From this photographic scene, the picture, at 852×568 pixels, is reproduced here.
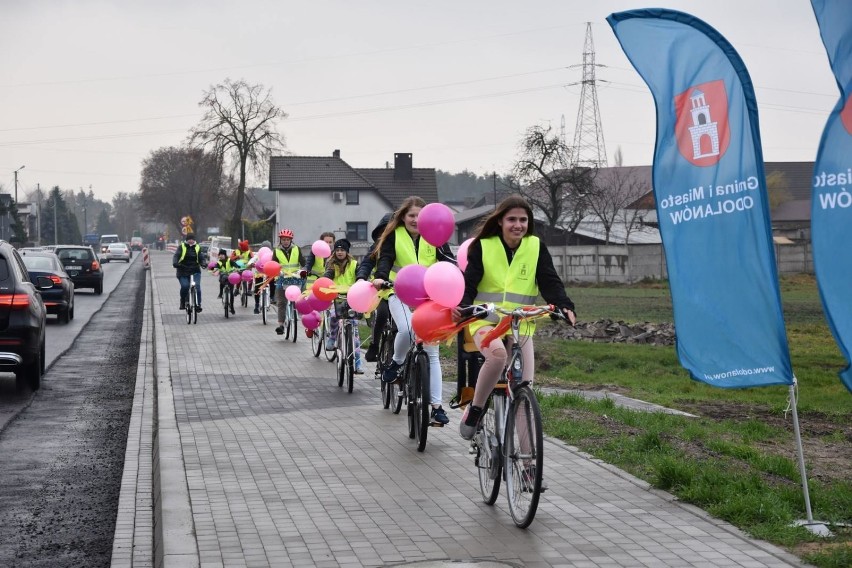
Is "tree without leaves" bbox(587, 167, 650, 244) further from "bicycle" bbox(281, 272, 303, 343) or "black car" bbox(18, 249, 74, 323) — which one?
"bicycle" bbox(281, 272, 303, 343)

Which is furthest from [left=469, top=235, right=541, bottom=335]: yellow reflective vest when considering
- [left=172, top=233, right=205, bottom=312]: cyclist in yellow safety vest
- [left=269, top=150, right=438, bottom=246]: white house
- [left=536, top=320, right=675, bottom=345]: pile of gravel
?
[left=269, top=150, right=438, bottom=246]: white house

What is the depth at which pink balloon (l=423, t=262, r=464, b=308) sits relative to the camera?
6863mm

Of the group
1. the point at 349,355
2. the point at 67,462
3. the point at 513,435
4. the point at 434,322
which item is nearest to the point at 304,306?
the point at 349,355

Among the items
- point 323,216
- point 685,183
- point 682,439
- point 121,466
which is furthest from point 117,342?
point 323,216

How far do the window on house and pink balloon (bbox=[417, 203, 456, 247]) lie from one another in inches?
3311

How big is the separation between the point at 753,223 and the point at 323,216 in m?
87.9

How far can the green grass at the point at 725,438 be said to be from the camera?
6562 millimetres

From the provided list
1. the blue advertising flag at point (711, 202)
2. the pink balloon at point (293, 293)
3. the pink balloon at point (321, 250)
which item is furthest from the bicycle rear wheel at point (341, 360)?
the blue advertising flag at point (711, 202)

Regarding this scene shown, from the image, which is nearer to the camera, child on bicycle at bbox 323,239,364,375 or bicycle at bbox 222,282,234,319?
child on bicycle at bbox 323,239,364,375

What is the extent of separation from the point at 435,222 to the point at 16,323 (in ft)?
21.5

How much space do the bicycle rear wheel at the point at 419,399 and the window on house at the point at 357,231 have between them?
274ft

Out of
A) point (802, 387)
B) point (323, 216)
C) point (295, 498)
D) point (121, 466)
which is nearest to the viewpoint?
point (295, 498)

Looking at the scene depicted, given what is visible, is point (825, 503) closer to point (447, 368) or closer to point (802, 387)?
point (447, 368)

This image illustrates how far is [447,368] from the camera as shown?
1548 centimetres
